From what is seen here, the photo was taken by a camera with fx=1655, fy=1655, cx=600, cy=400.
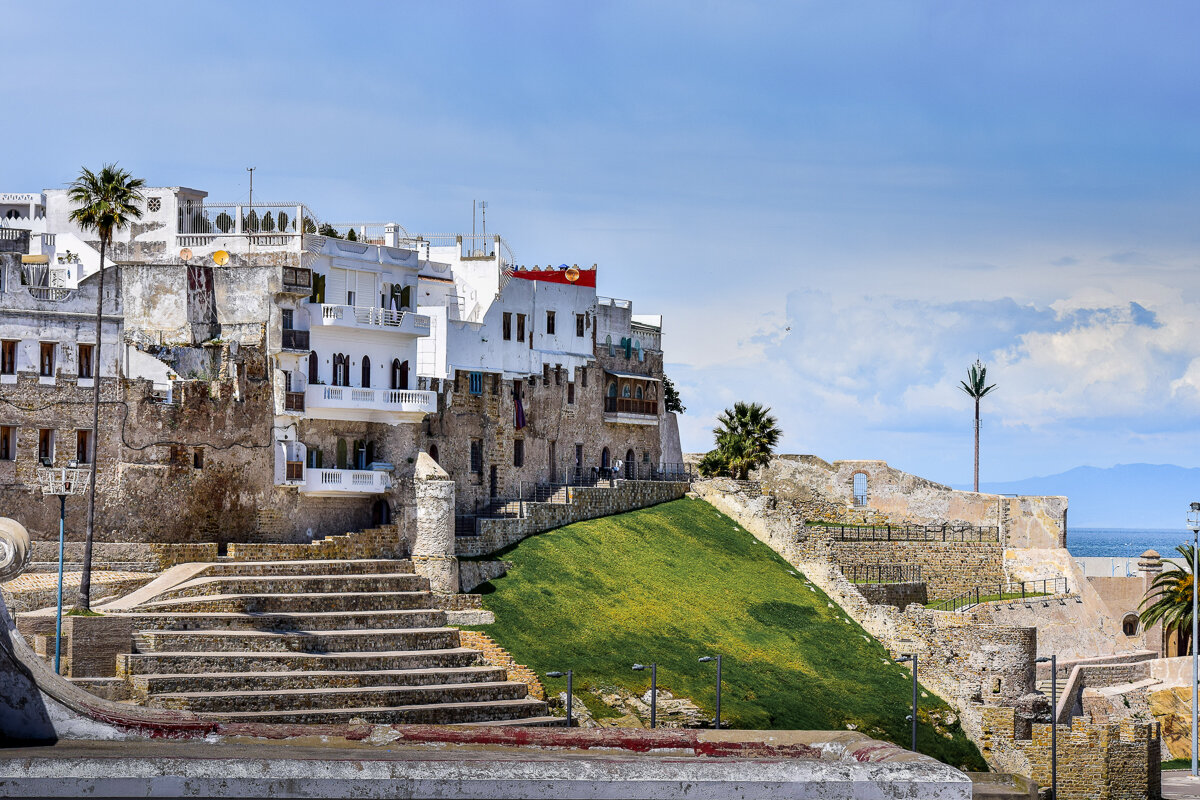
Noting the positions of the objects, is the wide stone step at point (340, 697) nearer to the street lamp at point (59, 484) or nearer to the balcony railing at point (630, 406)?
the street lamp at point (59, 484)

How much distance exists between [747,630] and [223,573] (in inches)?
711

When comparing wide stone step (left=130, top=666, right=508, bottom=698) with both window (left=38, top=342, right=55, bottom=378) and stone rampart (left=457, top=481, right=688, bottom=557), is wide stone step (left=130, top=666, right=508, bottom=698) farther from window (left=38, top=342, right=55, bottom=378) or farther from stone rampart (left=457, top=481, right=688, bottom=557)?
window (left=38, top=342, right=55, bottom=378)

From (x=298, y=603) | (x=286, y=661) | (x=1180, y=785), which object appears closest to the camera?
(x=286, y=661)

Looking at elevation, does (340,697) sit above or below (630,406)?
below

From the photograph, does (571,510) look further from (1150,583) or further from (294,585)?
(1150,583)

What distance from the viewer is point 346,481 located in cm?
5031

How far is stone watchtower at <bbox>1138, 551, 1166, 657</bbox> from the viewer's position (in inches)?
2625

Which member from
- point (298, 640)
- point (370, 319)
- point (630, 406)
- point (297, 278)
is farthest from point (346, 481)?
point (630, 406)

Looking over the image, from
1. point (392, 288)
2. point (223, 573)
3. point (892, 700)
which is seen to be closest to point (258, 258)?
point (392, 288)

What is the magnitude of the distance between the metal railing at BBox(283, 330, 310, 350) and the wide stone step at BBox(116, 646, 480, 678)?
10.2 meters

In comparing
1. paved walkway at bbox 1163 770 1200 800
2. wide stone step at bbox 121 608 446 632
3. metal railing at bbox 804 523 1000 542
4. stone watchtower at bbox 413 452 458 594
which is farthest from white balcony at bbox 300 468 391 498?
paved walkway at bbox 1163 770 1200 800

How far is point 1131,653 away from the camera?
206ft

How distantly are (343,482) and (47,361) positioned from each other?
9.55 metres

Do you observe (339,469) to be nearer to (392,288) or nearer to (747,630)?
(392,288)
